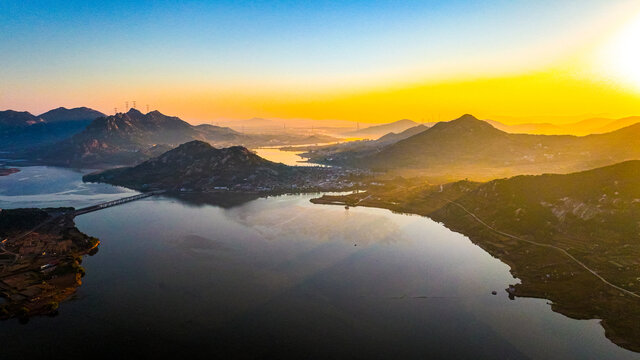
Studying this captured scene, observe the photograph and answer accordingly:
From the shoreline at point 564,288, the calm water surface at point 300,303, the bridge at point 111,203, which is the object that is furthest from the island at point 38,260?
the shoreline at point 564,288

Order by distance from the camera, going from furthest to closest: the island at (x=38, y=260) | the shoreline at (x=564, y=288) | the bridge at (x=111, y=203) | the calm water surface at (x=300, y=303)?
the bridge at (x=111, y=203) → the island at (x=38, y=260) → the shoreline at (x=564, y=288) → the calm water surface at (x=300, y=303)

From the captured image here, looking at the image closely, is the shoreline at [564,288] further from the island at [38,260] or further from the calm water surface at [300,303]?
the island at [38,260]

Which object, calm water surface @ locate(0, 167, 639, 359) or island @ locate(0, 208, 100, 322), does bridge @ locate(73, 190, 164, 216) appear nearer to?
island @ locate(0, 208, 100, 322)

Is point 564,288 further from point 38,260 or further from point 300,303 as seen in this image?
point 38,260

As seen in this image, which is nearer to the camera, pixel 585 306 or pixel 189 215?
pixel 585 306

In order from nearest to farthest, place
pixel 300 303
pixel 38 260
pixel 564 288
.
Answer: pixel 300 303, pixel 564 288, pixel 38 260

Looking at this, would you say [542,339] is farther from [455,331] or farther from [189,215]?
[189,215]

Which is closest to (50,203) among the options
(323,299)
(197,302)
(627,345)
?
(197,302)

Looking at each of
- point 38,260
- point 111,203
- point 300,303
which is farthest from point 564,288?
point 111,203

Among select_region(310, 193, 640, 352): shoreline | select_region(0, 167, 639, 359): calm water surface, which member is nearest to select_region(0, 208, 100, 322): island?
select_region(0, 167, 639, 359): calm water surface
